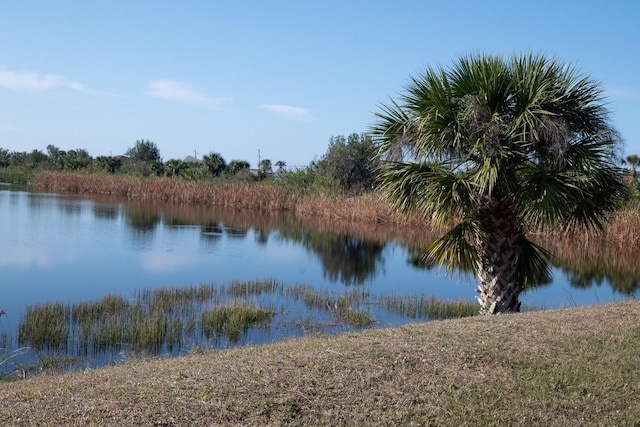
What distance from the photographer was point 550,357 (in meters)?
7.05

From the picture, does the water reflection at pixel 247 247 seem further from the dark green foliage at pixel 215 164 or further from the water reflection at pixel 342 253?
the dark green foliage at pixel 215 164

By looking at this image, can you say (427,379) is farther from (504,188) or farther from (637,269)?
(637,269)

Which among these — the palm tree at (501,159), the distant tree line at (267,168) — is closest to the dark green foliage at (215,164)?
the distant tree line at (267,168)

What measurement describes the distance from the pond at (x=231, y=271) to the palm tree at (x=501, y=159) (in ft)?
9.65

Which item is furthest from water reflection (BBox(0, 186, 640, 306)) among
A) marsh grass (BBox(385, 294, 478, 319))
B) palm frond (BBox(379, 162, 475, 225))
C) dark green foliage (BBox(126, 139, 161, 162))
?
dark green foliage (BBox(126, 139, 161, 162))

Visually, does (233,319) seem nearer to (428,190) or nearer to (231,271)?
(428,190)

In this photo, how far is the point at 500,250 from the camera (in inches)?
467

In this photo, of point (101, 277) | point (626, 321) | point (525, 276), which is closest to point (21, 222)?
point (101, 277)

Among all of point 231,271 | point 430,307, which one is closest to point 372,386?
point 430,307

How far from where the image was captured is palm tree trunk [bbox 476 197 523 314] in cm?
1181

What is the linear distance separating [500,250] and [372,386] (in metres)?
6.58

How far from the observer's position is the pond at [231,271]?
14578 mm

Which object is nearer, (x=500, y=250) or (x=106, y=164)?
(x=500, y=250)

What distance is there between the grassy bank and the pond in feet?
16.2
